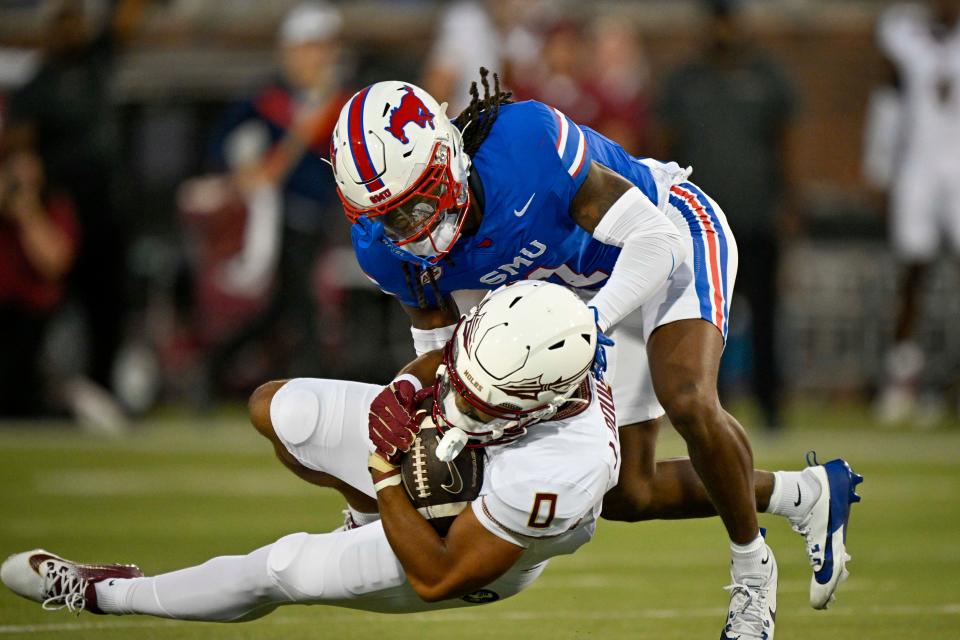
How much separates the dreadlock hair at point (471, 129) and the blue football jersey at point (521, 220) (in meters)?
0.02

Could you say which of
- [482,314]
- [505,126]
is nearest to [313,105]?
[505,126]

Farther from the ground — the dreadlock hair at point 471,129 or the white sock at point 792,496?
the dreadlock hair at point 471,129

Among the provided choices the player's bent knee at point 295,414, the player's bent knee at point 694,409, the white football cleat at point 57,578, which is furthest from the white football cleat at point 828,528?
the white football cleat at point 57,578

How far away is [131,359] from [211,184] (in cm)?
143

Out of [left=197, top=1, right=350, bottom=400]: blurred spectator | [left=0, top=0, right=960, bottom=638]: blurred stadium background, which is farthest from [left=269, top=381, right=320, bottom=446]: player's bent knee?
[left=197, top=1, right=350, bottom=400]: blurred spectator

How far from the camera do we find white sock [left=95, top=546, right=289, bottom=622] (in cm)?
462

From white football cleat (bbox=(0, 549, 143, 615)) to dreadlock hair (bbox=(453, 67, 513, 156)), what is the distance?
5.25ft

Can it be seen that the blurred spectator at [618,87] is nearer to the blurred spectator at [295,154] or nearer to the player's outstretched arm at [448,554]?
the blurred spectator at [295,154]

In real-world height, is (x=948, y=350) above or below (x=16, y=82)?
below

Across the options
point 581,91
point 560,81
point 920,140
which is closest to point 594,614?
point 560,81

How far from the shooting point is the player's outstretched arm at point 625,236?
4.75m

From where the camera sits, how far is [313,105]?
10.9 meters

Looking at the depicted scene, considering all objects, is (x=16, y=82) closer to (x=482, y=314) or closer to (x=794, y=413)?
(x=794, y=413)

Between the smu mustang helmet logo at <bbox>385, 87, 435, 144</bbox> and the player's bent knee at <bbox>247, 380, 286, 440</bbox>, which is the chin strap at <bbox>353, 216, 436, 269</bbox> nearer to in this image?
the smu mustang helmet logo at <bbox>385, 87, 435, 144</bbox>
